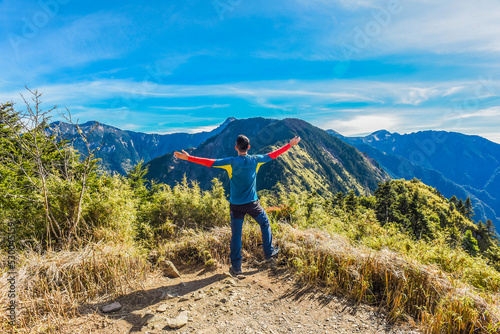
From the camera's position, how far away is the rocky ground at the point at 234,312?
350 centimetres

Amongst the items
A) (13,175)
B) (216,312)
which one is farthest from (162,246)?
(13,175)

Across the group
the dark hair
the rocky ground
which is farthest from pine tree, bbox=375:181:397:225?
the dark hair

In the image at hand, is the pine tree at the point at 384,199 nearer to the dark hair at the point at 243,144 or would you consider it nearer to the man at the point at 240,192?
the man at the point at 240,192

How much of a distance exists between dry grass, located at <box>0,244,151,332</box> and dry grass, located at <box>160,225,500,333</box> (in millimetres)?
1389

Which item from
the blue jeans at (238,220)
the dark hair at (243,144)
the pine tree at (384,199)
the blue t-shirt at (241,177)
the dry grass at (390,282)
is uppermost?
the dark hair at (243,144)

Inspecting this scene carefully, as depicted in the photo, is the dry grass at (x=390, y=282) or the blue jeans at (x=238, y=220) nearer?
the dry grass at (x=390, y=282)

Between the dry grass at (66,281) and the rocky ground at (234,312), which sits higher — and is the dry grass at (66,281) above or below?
above

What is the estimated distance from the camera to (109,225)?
5512 mm

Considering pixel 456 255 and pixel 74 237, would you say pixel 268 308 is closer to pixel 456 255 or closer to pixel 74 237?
pixel 456 255

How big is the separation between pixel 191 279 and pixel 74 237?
2.74 meters

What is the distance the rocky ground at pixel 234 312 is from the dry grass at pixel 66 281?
0.24 meters

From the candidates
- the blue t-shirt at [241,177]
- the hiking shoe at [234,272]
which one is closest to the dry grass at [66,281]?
the hiking shoe at [234,272]

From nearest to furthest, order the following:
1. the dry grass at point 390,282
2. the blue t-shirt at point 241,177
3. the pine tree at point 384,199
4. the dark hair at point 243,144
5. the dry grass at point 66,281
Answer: the dry grass at point 390,282
the dry grass at point 66,281
the blue t-shirt at point 241,177
the dark hair at point 243,144
the pine tree at point 384,199

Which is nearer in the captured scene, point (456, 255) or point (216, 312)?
point (216, 312)
